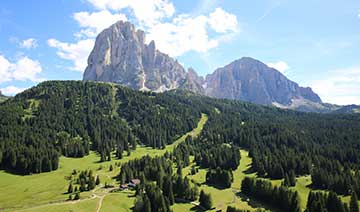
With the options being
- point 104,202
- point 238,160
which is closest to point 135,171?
point 104,202

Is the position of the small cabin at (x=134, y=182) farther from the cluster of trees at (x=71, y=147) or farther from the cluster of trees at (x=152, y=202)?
the cluster of trees at (x=71, y=147)

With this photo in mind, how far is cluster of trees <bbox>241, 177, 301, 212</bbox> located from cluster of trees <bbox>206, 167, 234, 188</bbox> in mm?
8860

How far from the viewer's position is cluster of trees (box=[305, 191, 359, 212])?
100438mm

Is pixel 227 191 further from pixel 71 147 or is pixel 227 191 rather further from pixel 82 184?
pixel 71 147

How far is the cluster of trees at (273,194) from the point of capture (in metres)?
109

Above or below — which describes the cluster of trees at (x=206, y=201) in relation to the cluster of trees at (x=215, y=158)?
below

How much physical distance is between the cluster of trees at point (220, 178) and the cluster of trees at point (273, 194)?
349 inches

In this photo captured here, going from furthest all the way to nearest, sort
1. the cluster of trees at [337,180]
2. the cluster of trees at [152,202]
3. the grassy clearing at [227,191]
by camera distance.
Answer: the cluster of trees at [337,180] < the grassy clearing at [227,191] < the cluster of trees at [152,202]

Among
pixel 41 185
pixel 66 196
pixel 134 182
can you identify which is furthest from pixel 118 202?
pixel 41 185

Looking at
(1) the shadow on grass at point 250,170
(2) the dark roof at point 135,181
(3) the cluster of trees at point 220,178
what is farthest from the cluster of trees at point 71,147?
(1) the shadow on grass at point 250,170

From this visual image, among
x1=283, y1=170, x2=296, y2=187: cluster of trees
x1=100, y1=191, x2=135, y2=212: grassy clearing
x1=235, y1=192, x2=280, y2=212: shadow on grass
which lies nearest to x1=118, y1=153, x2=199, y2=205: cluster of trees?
x1=100, y1=191, x2=135, y2=212: grassy clearing

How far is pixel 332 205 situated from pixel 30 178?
117 m

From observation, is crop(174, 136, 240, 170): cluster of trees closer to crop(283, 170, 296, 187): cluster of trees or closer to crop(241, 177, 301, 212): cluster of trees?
crop(283, 170, 296, 187): cluster of trees

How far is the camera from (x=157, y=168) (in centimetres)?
14675
